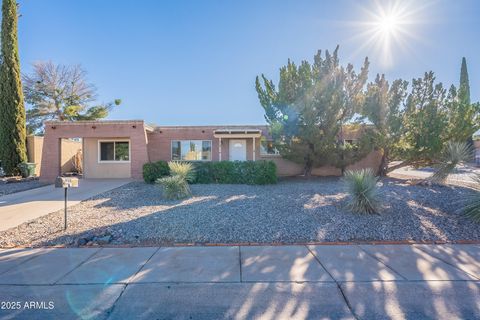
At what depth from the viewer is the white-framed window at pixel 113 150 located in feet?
50.1

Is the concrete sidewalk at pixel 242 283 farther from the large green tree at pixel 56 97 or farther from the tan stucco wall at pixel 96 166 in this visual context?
the large green tree at pixel 56 97

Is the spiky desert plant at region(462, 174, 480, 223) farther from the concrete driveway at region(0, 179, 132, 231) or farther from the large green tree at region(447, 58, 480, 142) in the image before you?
the concrete driveway at region(0, 179, 132, 231)

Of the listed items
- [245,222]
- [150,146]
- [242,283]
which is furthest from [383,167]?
[150,146]

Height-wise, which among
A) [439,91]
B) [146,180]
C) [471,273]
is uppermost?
A: [439,91]

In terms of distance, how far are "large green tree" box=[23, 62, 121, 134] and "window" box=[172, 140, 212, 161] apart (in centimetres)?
1186

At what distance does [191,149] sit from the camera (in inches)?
622

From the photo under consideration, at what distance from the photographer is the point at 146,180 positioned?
11906mm

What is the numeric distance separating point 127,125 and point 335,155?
11.9m

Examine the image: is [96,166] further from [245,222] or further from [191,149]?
[245,222]

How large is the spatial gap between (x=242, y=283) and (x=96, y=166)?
15.2 metres

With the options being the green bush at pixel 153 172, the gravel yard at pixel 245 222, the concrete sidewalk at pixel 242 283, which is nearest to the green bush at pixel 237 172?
the green bush at pixel 153 172

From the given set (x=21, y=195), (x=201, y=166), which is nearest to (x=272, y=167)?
(x=201, y=166)

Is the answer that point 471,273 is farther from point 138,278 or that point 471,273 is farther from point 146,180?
point 146,180

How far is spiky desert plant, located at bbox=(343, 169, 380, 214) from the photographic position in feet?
20.7
